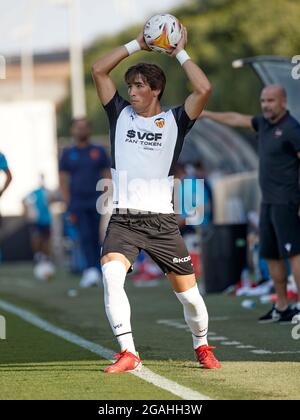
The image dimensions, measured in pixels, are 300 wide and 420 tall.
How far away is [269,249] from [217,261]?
217 inches

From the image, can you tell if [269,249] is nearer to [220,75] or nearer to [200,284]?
[200,284]

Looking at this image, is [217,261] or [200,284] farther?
[200,284]

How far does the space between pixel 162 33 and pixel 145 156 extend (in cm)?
86

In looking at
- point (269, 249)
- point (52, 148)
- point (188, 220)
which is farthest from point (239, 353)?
point (52, 148)

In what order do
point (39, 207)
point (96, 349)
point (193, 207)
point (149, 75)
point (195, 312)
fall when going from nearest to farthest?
point (149, 75) → point (195, 312) → point (96, 349) → point (193, 207) → point (39, 207)

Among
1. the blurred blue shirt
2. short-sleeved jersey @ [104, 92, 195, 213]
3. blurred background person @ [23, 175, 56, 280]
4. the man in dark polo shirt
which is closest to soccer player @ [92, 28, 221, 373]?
short-sleeved jersey @ [104, 92, 195, 213]

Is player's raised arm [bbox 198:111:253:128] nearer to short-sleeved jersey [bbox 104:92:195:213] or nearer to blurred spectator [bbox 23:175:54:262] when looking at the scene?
short-sleeved jersey [bbox 104:92:195:213]

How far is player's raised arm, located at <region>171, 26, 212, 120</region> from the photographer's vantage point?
31.5 feet

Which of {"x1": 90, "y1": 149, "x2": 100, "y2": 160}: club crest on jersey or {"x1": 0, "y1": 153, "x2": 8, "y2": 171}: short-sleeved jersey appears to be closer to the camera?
{"x1": 0, "y1": 153, "x2": 8, "y2": 171}: short-sleeved jersey

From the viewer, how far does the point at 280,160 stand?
13148mm

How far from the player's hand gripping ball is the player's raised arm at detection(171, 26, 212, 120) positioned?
0.26 ft

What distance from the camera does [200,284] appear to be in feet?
68.1

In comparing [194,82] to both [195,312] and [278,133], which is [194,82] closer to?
[195,312]

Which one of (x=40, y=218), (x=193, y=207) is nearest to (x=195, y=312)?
(x=193, y=207)
